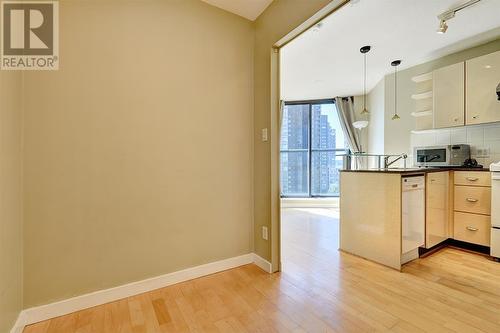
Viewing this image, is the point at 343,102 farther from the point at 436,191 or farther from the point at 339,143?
the point at 436,191

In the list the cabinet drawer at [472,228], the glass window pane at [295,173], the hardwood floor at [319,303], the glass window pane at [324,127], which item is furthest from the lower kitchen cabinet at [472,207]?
the glass window pane at [295,173]

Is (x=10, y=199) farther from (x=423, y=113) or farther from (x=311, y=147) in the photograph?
(x=311, y=147)

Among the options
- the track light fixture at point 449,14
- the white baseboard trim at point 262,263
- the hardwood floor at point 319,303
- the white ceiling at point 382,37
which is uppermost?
the white ceiling at point 382,37

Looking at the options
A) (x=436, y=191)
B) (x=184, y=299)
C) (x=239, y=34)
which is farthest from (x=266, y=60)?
(x=436, y=191)

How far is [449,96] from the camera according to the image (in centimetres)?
290

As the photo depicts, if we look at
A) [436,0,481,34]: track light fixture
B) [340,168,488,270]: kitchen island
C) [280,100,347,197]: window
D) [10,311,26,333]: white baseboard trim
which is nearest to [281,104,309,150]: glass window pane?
[280,100,347,197]: window

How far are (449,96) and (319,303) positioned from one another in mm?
3138

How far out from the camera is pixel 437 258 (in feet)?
7.95

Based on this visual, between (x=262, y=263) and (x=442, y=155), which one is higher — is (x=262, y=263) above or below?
below

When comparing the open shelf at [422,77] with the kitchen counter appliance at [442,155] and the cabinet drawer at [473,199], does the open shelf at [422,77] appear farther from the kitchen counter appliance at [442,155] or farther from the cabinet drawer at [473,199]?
the cabinet drawer at [473,199]

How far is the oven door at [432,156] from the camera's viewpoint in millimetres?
3049

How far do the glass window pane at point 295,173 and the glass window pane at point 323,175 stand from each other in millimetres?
174

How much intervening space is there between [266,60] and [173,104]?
0.98 m

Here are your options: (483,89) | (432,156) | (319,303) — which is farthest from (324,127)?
(319,303)
